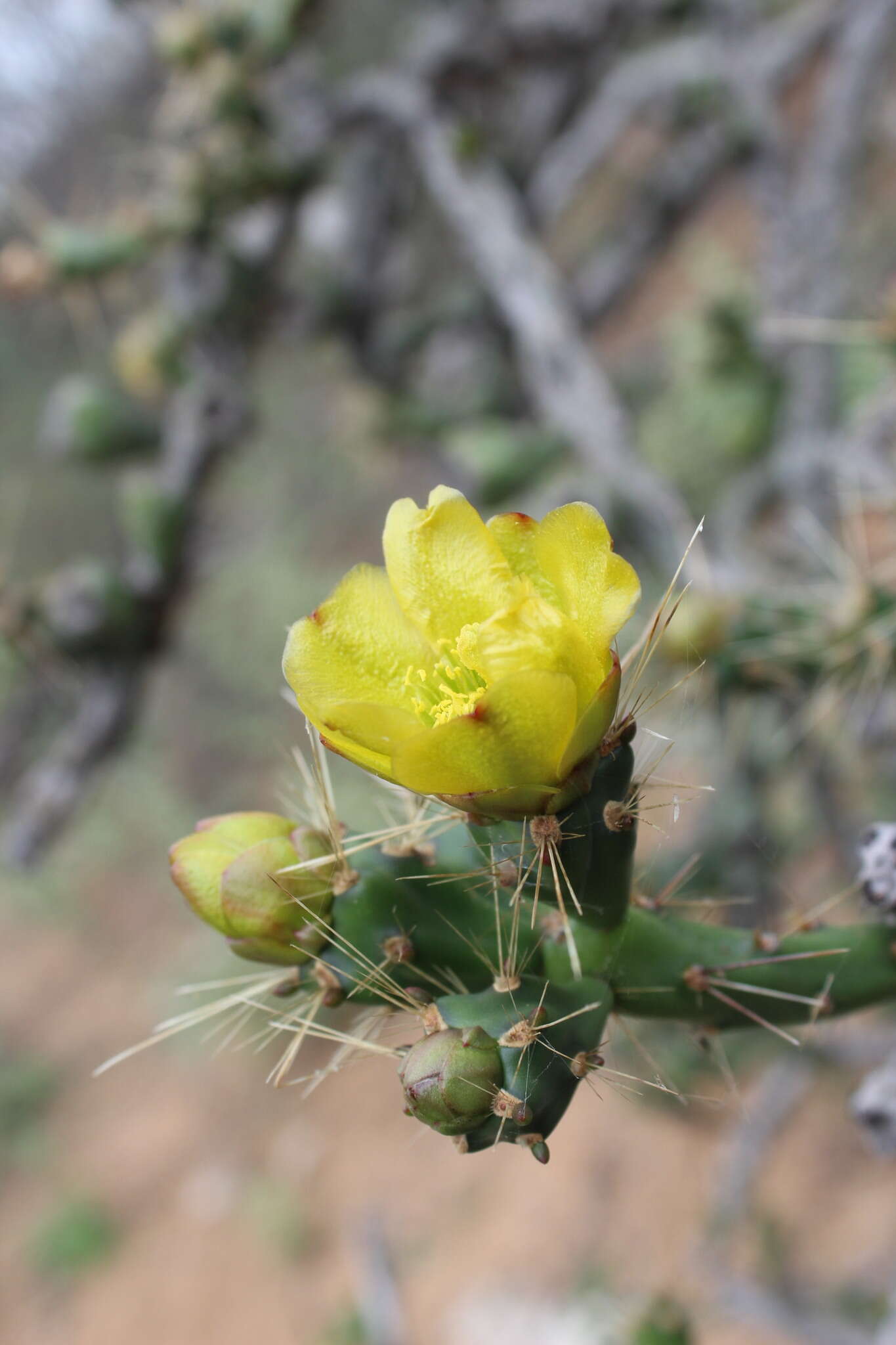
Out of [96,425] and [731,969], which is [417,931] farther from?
[96,425]

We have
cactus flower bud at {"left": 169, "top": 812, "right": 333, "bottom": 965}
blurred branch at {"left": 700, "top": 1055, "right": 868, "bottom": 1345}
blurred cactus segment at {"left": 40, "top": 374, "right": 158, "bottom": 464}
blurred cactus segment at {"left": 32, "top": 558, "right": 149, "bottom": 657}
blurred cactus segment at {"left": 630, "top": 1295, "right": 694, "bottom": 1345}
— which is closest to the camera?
cactus flower bud at {"left": 169, "top": 812, "right": 333, "bottom": 965}

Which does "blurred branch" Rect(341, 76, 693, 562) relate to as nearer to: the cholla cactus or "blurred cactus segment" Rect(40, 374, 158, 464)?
"blurred cactus segment" Rect(40, 374, 158, 464)

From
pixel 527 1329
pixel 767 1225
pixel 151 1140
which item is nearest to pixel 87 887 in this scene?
pixel 151 1140

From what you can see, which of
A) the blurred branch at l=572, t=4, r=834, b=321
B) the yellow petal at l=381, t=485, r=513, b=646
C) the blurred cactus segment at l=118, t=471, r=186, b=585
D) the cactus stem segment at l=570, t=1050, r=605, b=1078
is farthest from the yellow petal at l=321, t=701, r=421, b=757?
the blurred branch at l=572, t=4, r=834, b=321

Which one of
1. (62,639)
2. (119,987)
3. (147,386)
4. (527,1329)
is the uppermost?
(147,386)

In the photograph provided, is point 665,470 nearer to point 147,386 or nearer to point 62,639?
point 147,386

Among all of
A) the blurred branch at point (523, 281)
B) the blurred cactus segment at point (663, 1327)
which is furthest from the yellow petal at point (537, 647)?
the blurred branch at point (523, 281)
